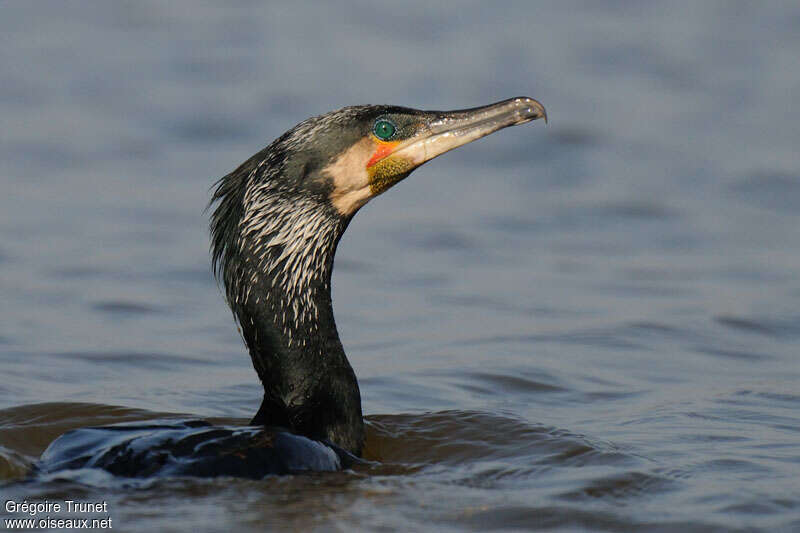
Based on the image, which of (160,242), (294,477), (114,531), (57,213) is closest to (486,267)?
(160,242)

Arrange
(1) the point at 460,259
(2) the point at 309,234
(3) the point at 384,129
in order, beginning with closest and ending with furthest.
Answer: (2) the point at 309,234
(3) the point at 384,129
(1) the point at 460,259

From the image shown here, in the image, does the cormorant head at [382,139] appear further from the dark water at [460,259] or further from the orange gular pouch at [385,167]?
the dark water at [460,259]

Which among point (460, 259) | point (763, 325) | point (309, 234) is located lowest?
point (763, 325)

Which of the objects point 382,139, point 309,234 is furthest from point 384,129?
point 309,234

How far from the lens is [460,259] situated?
10320 millimetres

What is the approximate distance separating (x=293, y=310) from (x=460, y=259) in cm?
411

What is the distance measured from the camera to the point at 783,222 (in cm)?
1128

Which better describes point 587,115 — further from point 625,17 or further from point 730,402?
point 730,402

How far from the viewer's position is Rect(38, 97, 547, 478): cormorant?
6246 mm

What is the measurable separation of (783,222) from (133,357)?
17.9 ft

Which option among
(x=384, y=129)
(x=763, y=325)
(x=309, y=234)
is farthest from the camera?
(x=763, y=325)

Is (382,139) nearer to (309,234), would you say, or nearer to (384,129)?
(384,129)

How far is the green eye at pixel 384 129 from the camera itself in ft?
21.0

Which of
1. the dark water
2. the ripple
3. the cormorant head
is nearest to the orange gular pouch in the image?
the cormorant head
